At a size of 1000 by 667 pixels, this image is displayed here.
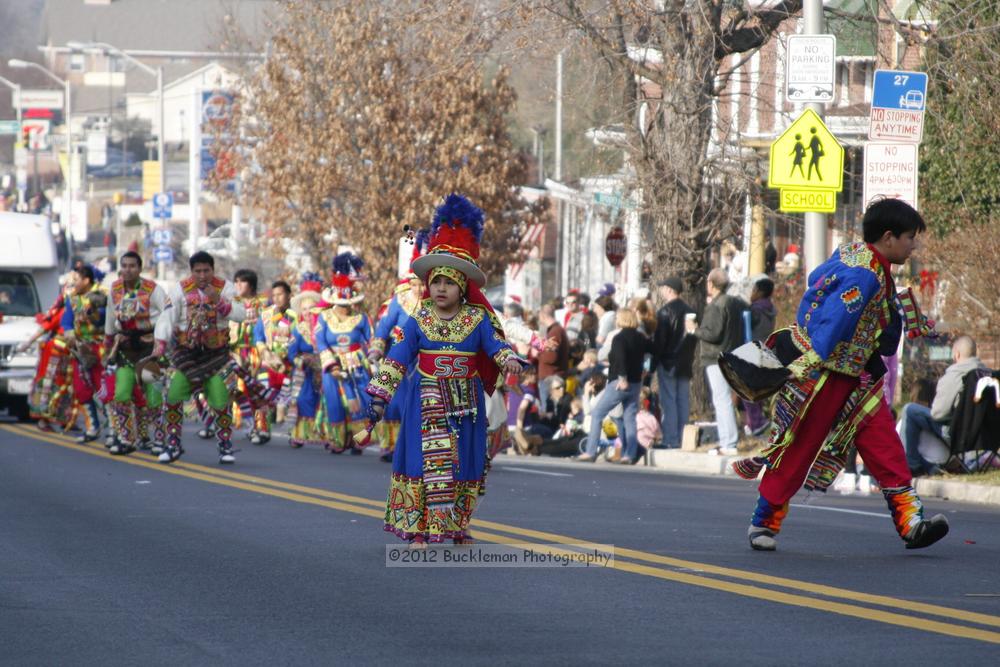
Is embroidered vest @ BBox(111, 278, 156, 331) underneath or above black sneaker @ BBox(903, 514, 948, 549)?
above

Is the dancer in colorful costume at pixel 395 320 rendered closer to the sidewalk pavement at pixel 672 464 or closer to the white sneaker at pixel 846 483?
the sidewalk pavement at pixel 672 464

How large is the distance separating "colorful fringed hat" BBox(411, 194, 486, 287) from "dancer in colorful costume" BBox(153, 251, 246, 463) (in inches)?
267

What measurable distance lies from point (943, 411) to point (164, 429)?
23.7ft

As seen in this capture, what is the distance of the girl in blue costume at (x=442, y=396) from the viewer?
385 inches

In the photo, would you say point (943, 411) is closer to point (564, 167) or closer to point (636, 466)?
point (636, 466)

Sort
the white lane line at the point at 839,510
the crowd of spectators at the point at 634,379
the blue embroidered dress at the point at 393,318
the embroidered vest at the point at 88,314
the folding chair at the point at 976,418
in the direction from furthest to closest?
1. the embroidered vest at the point at 88,314
2. the crowd of spectators at the point at 634,379
3. the folding chair at the point at 976,418
4. the blue embroidered dress at the point at 393,318
5. the white lane line at the point at 839,510

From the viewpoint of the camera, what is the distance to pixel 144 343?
1777 cm

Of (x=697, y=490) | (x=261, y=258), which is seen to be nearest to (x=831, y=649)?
(x=697, y=490)

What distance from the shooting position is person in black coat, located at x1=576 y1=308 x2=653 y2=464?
1920cm

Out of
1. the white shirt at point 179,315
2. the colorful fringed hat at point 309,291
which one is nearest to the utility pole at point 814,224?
the white shirt at point 179,315

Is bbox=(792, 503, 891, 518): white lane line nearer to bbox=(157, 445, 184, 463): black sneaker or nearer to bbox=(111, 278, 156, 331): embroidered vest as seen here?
bbox=(157, 445, 184, 463): black sneaker

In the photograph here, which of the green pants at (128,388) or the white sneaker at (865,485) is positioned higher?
the green pants at (128,388)

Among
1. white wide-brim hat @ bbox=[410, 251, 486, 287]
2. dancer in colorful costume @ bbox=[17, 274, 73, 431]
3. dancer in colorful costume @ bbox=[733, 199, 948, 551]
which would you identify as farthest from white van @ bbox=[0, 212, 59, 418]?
dancer in colorful costume @ bbox=[733, 199, 948, 551]

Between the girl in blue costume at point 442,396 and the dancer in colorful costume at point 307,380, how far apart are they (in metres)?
10.1
